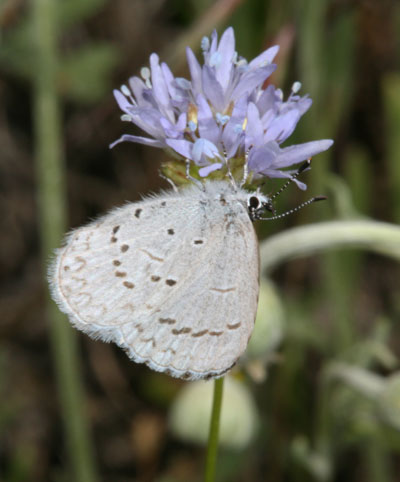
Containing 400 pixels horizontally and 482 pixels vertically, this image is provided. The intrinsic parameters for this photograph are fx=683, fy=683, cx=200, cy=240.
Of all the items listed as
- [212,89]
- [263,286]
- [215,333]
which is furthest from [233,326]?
[263,286]

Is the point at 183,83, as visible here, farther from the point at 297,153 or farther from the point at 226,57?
the point at 297,153

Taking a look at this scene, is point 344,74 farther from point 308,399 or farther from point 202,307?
point 202,307

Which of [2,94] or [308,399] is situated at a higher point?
[2,94]

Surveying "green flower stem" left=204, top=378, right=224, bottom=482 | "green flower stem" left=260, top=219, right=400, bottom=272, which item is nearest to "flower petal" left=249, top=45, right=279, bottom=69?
"green flower stem" left=260, top=219, right=400, bottom=272

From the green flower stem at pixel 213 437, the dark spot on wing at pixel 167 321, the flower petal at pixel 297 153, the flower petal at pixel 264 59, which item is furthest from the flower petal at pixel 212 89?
the green flower stem at pixel 213 437

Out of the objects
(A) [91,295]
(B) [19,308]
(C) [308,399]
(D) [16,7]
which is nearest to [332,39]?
(D) [16,7]

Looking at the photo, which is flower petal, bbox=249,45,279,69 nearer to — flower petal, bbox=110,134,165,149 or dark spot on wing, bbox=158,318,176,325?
flower petal, bbox=110,134,165,149

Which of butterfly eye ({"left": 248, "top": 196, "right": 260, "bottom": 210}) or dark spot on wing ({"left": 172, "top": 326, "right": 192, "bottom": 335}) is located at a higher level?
butterfly eye ({"left": 248, "top": 196, "right": 260, "bottom": 210})

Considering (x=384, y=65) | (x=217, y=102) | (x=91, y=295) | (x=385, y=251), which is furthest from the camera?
(x=384, y=65)
